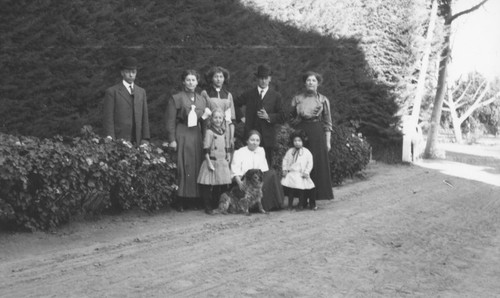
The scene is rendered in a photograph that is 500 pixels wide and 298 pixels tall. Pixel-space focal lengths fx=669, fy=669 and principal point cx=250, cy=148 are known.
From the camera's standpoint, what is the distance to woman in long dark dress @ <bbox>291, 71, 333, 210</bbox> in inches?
377

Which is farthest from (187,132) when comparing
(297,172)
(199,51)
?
(199,51)

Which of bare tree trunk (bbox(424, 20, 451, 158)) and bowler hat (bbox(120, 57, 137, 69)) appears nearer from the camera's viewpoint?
bowler hat (bbox(120, 57, 137, 69))

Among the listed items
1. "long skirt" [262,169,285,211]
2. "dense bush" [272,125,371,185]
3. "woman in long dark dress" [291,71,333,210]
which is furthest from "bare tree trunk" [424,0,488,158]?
"long skirt" [262,169,285,211]

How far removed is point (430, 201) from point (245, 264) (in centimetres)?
521

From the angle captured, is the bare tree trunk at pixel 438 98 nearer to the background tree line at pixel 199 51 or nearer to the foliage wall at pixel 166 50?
the background tree line at pixel 199 51

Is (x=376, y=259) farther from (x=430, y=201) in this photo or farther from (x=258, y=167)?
(x=430, y=201)

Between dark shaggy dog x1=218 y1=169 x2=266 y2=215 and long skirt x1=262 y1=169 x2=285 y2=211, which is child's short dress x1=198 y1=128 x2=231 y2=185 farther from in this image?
long skirt x1=262 y1=169 x2=285 y2=211

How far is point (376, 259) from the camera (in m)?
6.07

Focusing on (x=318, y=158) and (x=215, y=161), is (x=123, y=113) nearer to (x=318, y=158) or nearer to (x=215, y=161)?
(x=215, y=161)

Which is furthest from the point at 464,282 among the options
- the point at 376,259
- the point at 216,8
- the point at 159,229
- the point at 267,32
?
the point at 267,32

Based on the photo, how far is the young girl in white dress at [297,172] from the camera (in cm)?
935

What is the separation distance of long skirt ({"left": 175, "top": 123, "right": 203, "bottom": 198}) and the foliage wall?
3.34ft

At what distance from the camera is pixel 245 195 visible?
875 cm

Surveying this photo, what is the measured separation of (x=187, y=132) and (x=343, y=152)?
4751 millimetres
